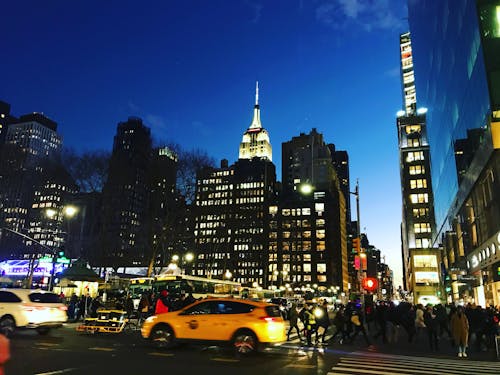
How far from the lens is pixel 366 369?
1118 centimetres

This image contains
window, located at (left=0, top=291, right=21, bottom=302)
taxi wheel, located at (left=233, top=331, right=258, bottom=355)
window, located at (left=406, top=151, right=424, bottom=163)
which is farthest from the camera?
window, located at (left=406, top=151, right=424, bottom=163)

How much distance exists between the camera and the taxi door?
13.6 m

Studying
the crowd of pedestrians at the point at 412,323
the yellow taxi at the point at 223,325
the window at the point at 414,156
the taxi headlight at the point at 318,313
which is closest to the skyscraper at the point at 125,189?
the crowd of pedestrians at the point at 412,323

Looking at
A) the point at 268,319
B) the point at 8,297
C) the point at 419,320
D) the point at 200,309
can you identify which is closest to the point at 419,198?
the point at 419,320

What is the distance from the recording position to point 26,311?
53.8 ft

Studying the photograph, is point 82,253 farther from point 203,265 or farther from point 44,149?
point 203,265

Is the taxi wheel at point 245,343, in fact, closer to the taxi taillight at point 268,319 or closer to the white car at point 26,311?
the taxi taillight at point 268,319

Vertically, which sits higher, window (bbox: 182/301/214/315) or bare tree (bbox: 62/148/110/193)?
bare tree (bbox: 62/148/110/193)

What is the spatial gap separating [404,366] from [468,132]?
2835cm

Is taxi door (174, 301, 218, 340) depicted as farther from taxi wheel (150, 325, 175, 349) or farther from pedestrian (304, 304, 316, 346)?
pedestrian (304, 304, 316, 346)

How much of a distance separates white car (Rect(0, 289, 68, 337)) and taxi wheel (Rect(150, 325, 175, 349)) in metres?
5.66

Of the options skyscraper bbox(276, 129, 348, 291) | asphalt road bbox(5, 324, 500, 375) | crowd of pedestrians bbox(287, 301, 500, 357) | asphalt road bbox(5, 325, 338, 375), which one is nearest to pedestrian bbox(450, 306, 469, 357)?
crowd of pedestrians bbox(287, 301, 500, 357)

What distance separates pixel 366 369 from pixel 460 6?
111 ft

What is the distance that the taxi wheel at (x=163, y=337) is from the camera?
1400cm
